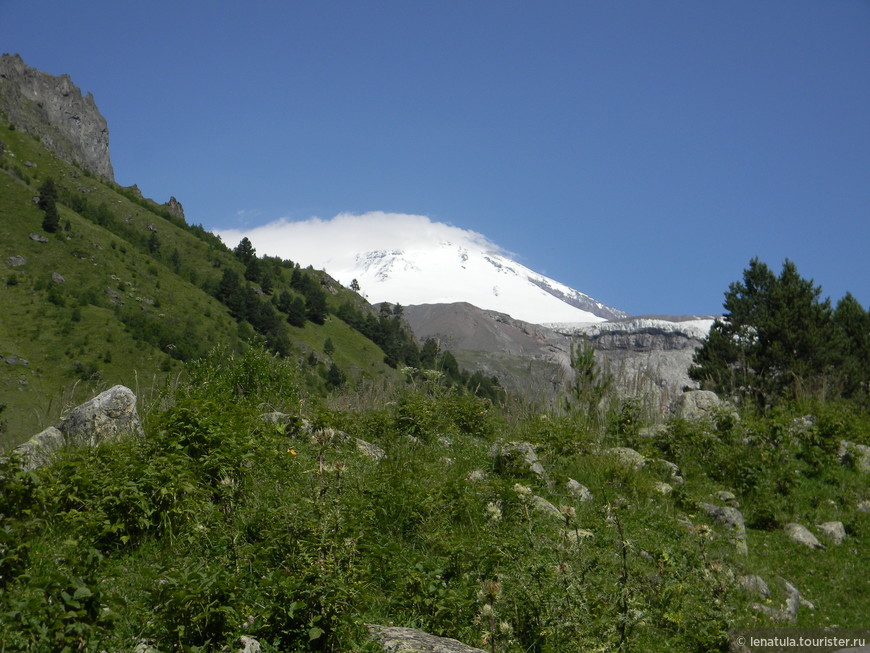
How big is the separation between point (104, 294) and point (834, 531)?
102767 mm

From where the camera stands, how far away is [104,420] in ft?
25.0

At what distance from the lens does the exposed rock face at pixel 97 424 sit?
7.18 meters

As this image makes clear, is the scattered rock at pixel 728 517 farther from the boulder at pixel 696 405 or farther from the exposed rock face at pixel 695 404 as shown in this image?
the exposed rock face at pixel 695 404

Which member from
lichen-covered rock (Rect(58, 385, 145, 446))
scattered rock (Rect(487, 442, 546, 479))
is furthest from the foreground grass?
lichen-covered rock (Rect(58, 385, 145, 446))

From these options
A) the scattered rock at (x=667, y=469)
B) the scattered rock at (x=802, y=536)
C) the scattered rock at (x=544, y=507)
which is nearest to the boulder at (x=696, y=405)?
the scattered rock at (x=667, y=469)

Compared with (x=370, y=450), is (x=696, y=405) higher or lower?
higher

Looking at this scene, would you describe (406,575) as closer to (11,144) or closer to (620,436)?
(620,436)

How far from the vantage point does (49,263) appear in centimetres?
9694

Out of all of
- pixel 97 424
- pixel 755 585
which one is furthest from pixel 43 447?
pixel 755 585

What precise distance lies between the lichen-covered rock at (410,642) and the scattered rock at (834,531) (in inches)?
303

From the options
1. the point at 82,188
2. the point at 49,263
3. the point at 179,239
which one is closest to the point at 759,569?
the point at 49,263

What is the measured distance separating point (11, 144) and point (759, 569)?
15751 cm

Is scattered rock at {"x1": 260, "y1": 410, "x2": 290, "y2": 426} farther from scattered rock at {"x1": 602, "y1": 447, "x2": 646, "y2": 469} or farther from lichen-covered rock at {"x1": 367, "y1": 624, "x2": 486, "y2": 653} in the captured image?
scattered rock at {"x1": 602, "y1": 447, "x2": 646, "y2": 469}

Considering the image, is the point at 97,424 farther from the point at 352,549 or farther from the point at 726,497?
the point at 726,497
